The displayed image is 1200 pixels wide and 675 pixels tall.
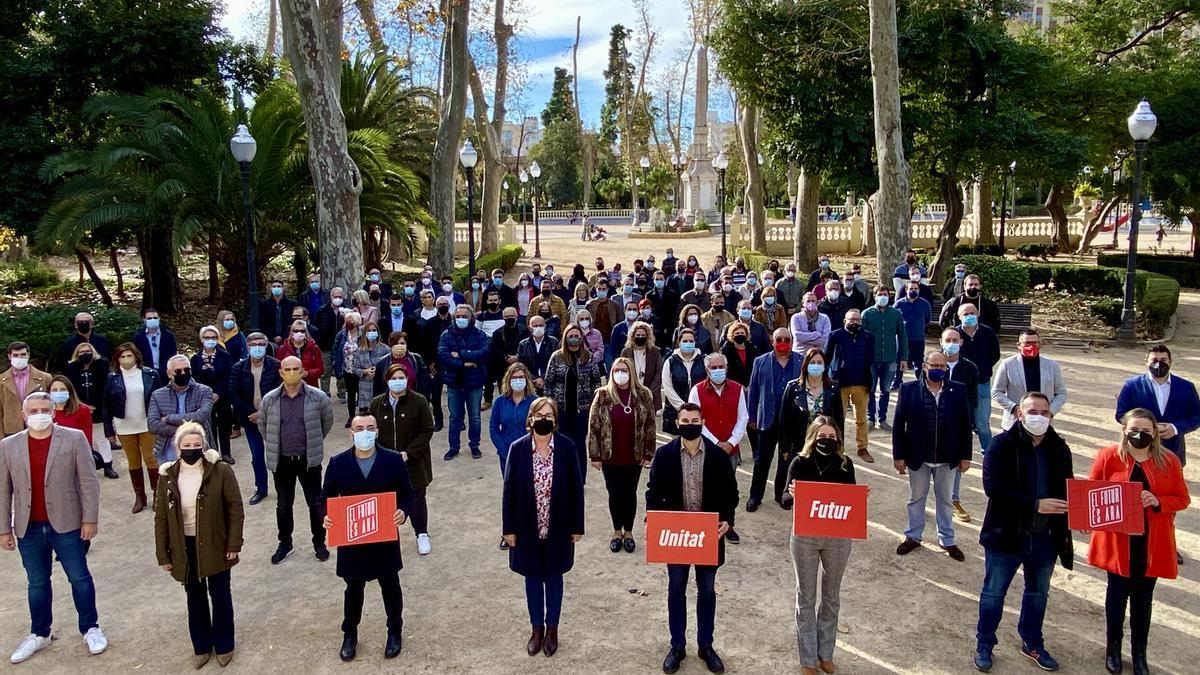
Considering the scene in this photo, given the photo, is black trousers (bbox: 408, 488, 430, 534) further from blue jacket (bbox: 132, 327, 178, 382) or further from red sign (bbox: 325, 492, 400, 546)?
blue jacket (bbox: 132, 327, 178, 382)

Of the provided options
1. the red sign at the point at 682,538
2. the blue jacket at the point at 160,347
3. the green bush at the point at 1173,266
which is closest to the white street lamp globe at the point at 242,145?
the blue jacket at the point at 160,347

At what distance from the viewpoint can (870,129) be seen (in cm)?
2206

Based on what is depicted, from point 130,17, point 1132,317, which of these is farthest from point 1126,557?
point 130,17

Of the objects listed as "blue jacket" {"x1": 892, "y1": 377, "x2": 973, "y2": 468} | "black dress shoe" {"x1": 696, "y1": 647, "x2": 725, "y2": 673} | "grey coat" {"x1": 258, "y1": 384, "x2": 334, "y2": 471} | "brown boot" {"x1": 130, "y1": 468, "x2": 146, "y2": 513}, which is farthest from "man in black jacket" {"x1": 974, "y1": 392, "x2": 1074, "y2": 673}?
"brown boot" {"x1": 130, "y1": 468, "x2": 146, "y2": 513}

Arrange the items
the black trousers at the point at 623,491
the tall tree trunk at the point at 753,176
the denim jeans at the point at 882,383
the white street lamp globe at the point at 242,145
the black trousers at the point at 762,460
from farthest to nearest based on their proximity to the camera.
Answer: the tall tree trunk at the point at 753,176 → the white street lamp globe at the point at 242,145 → the denim jeans at the point at 882,383 → the black trousers at the point at 762,460 → the black trousers at the point at 623,491

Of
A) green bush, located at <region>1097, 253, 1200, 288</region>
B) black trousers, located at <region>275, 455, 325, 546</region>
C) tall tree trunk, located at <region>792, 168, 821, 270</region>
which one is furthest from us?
tall tree trunk, located at <region>792, 168, 821, 270</region>

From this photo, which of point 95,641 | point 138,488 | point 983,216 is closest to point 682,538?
point 95,641

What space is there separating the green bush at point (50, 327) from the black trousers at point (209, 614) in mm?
9719

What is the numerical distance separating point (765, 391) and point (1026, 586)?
3163 millimetres

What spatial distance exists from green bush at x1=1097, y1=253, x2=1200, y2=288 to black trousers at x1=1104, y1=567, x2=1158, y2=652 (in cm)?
2267

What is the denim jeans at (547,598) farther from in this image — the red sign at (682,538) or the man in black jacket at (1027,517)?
the man in black jacket at (1027,517)

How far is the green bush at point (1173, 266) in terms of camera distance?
2542 cm

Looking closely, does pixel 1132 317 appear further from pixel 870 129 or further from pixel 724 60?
pixel 724 60

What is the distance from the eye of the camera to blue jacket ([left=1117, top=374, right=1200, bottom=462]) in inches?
266
